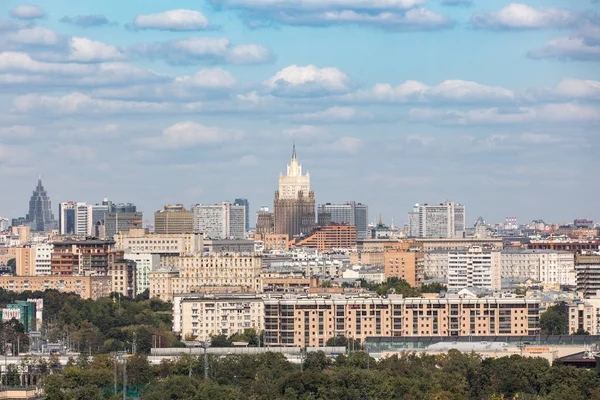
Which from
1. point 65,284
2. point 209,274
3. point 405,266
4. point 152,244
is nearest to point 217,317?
point 209,274

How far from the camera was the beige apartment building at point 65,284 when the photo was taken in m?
140

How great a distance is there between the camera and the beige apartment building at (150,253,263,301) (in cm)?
13862

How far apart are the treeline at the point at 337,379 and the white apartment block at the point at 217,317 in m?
23.1

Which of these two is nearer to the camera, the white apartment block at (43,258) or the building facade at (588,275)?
the building facade at (588,275)

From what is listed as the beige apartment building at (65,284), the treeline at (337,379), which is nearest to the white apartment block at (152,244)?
the beige apartment building at (65,284)

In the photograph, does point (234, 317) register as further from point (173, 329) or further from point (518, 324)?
point (518, 324)

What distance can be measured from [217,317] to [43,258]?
50.9 m

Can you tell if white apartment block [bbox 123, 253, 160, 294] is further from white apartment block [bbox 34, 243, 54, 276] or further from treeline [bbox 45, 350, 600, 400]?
treeline [bbox 45, 350, 600, 400]

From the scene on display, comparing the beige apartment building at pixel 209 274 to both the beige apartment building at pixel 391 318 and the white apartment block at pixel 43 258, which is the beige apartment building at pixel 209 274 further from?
the beige apartment building at pixel 391 318

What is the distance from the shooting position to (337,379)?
76.1 meters

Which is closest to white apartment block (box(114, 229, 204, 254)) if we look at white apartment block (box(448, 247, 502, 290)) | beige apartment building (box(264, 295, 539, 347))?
white apartment block (box(448, 247, 502, 290))

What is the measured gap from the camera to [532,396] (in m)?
73.8

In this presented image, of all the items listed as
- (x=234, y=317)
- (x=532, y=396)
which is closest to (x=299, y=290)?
(x=234, y=317)

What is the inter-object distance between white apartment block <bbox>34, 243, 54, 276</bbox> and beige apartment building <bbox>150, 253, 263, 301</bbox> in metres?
15.8
